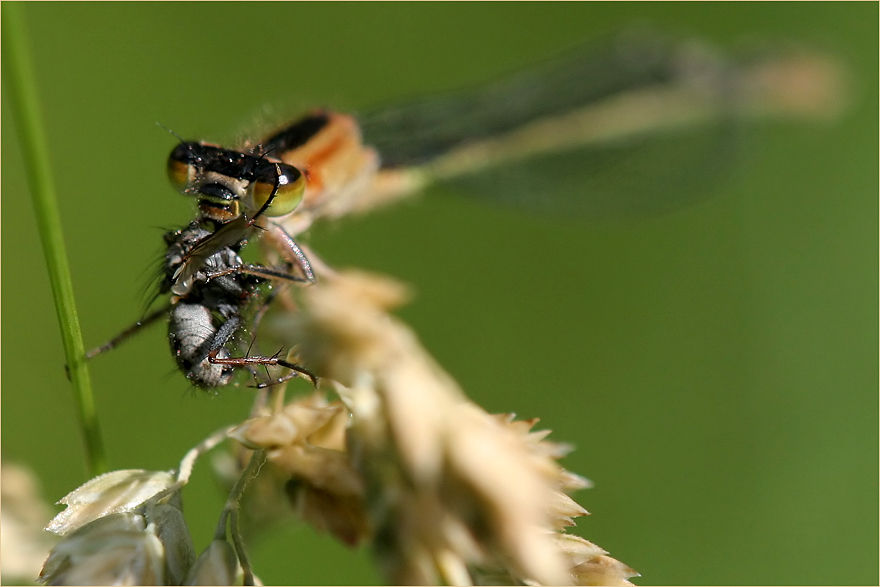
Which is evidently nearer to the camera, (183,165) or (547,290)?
(183,165)

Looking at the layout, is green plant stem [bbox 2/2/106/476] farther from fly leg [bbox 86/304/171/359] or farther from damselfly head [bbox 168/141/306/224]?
damselfly head [bbox 168/141/306/224]

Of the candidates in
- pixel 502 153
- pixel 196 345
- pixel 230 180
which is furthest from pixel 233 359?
pixel 502 153

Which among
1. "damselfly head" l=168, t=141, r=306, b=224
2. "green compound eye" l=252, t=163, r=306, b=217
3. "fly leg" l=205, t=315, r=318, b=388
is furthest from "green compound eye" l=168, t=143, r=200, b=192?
"fly leg" l=205, t=315, r=318, b=388

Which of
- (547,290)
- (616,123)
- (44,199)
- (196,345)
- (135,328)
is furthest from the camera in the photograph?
(547,290)

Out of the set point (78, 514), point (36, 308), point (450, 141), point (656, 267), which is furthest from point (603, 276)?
point (78, 514)

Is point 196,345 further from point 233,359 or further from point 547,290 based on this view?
point 547,290

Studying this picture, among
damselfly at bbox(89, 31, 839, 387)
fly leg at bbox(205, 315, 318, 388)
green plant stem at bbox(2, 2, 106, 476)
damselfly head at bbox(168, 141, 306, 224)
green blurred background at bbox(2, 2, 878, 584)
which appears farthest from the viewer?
green blurred background at bbox(2, 2, 878, 584)

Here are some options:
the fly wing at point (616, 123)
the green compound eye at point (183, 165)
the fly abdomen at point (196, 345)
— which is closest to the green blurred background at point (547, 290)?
the fly wing at point (616, 123)
